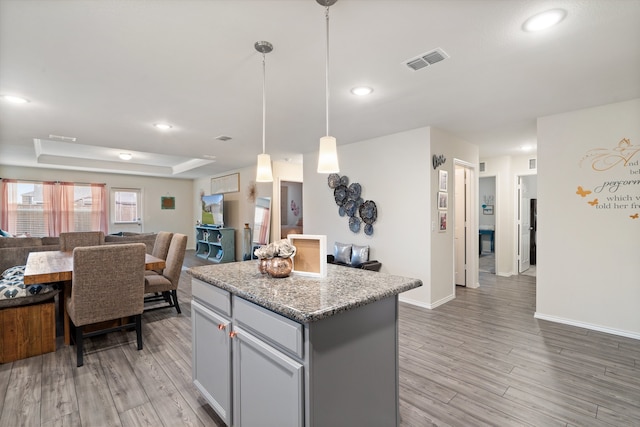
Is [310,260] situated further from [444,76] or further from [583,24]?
[583,24]

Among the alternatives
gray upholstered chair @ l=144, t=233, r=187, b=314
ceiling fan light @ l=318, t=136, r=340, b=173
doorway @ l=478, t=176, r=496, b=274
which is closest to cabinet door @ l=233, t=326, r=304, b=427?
ceiling fan light @ l=318, t=136, r=340, b=173

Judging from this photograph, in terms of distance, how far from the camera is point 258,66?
2.32 meters

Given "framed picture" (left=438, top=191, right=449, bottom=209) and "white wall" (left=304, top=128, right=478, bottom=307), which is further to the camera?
"framed picture" (left=438, top=191, right=449, bottom=209)

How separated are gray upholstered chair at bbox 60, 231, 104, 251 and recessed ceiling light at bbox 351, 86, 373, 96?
13.9ft

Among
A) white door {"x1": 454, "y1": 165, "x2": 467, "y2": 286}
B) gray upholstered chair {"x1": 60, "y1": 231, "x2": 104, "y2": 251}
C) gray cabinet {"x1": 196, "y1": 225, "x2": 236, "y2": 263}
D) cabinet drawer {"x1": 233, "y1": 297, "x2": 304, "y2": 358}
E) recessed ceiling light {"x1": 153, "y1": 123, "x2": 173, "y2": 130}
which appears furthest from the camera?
gray cabinet {"x1": 196, "y1": 225, "x2": 236, "y2": 263}

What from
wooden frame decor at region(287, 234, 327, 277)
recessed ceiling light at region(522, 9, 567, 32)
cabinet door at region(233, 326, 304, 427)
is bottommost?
cabinet door at region(233, 326, 304, 427)

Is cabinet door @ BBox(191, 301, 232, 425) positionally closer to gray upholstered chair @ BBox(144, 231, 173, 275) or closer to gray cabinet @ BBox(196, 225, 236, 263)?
gray upholstered chair @ BBox(144, 231, 173, 275)

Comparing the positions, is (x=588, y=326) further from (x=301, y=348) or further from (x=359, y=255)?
(x=301, y=348)

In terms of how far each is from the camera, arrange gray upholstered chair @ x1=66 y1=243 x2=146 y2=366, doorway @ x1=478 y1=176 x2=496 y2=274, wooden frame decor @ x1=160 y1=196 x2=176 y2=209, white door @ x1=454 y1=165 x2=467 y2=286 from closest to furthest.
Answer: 1. gray upholstered chair @ x1=66 y1=243 x2=146 y2=366
2. white door @ x1=454 y1=165 x2=467 y2=286
3. doorway @ x1=478 y1=176 x2=496 y2=274
4. wooden frame decor @ x1=160 y1=196 x2=176 y2=209

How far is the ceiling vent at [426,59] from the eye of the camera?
2107 mm

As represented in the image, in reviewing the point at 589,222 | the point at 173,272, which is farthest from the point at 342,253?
the point at 589,222

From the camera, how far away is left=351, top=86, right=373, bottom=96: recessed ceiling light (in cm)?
271

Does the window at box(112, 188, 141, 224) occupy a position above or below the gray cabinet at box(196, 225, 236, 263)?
above

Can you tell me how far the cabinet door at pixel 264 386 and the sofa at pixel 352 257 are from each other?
2.79 metres
